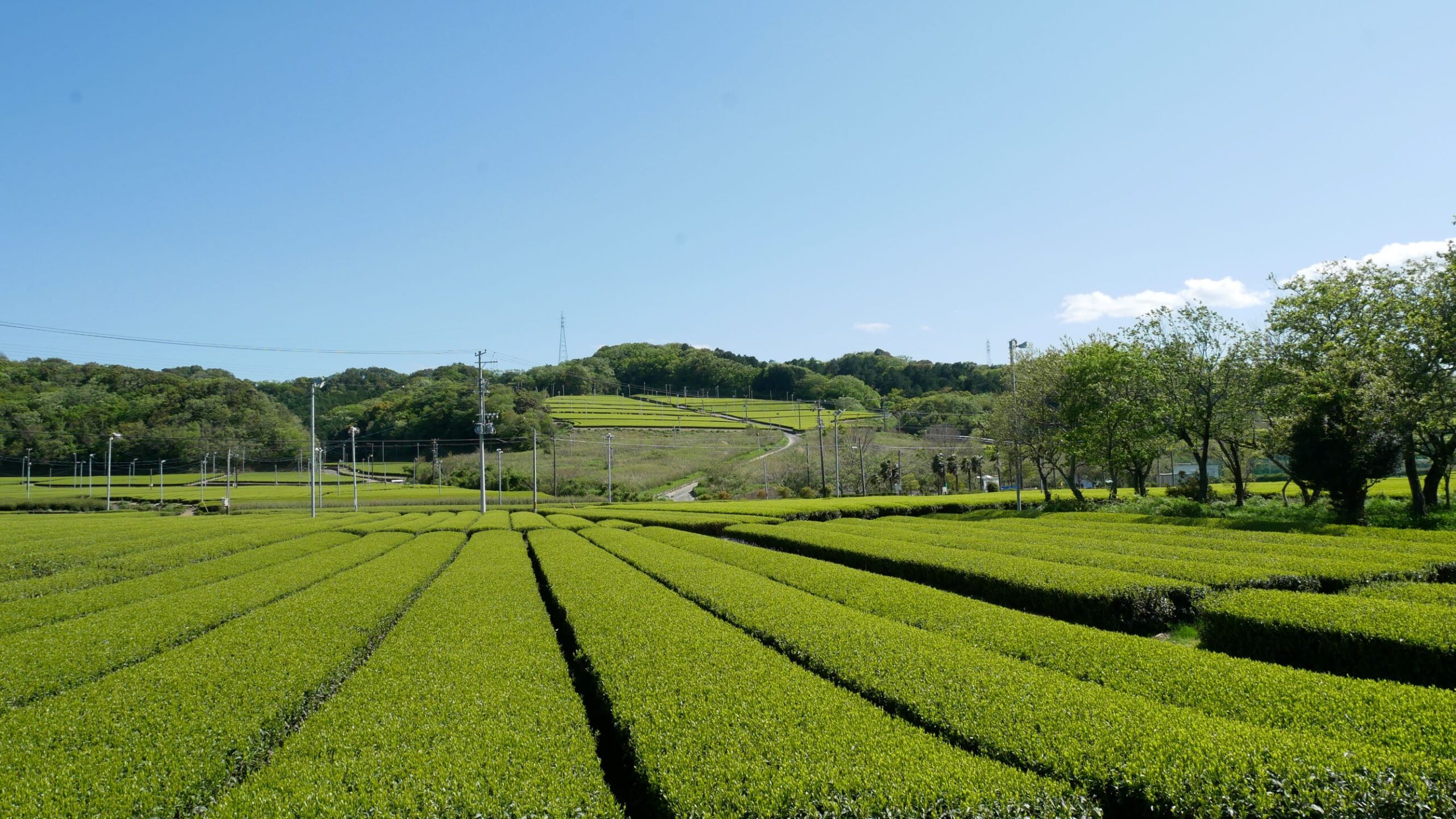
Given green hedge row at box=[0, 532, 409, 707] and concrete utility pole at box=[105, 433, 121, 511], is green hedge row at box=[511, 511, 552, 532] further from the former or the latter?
concrete utility pole at box=[105, 433, 121, 511]

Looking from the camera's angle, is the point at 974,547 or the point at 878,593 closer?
the point at 878,593

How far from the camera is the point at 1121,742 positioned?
590cm

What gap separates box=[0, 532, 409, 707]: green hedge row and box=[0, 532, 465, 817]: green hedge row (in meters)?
0.65

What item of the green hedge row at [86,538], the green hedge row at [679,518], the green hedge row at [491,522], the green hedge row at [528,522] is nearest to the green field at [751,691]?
the green hedge row at [86,538]

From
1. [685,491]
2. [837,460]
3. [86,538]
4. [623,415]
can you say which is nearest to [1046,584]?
[86,538]

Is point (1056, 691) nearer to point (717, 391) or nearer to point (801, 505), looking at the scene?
point (801, 505)

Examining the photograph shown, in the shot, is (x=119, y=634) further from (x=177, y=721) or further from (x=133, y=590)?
(x=133, y=590)

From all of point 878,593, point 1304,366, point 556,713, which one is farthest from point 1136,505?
point 556,713

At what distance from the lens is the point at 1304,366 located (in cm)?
2805

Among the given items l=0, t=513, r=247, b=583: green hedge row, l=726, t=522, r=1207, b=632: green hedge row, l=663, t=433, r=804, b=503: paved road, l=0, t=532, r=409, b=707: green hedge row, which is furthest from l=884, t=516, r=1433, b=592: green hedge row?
l=663, t=433, r=804, b=503: paved road

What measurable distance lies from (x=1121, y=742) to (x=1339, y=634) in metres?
6.23

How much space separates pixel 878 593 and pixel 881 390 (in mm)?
141724

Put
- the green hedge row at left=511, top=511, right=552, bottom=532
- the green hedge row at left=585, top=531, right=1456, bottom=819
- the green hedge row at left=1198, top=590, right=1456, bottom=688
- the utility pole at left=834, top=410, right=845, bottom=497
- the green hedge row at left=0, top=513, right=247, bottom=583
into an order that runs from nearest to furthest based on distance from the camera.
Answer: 1. the green hedge row at left=585, top=531, right=1456, bottom=819
2. the green hedge row at left=1198, top=590, right=1456, bottom=688
3. the green hedge row at left=0, top=513, right=247, bottom=583
4. the green hedge row at left=511, top=511, right=552, bottom=532
5. the utility pole at left=834, top=410, right=845, bottom=497

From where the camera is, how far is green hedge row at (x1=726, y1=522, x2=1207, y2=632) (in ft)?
42.2
